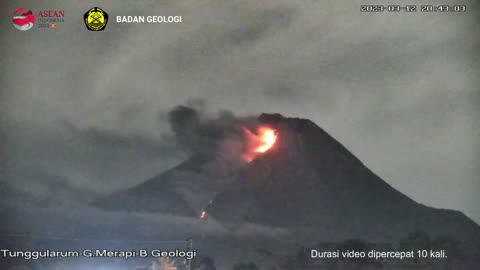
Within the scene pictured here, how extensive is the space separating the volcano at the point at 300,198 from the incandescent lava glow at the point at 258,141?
0.06m

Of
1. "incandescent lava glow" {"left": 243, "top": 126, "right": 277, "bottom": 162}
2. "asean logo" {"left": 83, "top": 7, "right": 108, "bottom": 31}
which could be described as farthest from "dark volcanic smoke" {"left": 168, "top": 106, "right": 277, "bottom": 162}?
"asean logo" {"left": 83, "top": 7, "right": 108, "bottom": 31}

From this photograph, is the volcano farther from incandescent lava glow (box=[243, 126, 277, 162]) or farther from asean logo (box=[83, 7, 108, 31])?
asean logo (box=[83, 7, 108, 31])

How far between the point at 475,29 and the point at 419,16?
54cm

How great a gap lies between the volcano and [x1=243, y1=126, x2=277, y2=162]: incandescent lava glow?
0.06 metres

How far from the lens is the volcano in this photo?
26.5 ft

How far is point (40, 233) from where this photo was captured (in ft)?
26.4

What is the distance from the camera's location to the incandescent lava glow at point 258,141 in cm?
823

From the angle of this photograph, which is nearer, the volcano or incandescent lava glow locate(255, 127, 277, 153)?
the volcano

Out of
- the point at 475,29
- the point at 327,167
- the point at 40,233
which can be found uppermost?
the point at 475,29

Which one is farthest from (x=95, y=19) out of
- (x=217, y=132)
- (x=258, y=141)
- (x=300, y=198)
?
(x=300, y=198)

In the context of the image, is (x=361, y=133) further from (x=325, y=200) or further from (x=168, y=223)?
(x=168, y=223)

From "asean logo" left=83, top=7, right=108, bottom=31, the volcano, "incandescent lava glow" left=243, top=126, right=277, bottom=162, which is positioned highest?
Answer: "asean logo" left=83, top=7, right=108, bottom=31

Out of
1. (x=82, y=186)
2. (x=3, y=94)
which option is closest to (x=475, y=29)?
(x=82, y=186)

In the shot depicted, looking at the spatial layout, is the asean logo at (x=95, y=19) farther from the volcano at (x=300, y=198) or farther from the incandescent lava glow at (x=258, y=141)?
the incandescent lava glow at (x=258, y=141)
